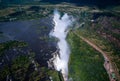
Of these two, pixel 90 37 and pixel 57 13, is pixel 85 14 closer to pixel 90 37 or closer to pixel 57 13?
pixel 57 13

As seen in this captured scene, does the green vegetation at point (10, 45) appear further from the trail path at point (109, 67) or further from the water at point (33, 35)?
the trail path at point (109, 67)

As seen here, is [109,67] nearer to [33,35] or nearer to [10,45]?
[10,45]

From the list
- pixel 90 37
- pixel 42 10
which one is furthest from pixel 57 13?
pixel 90 37

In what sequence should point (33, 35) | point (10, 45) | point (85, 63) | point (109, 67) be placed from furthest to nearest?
point (33, 35), point (10, 45), point (85, 63), point (109, 67)

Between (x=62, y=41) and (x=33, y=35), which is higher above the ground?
(x=33, y=35)

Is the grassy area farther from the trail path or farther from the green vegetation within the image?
the green vegetation

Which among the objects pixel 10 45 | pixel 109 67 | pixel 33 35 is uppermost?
pixel 33 35

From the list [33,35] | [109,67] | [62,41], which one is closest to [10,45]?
[33,35]
